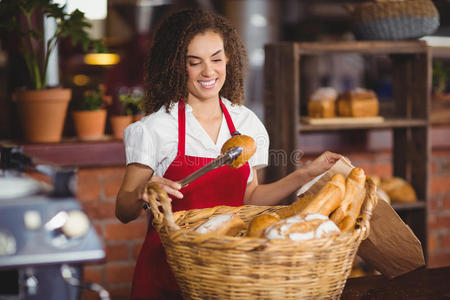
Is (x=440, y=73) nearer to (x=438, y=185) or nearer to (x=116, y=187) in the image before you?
(x=438, y=185)

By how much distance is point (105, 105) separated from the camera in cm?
236

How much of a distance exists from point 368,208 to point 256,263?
0.80 feet

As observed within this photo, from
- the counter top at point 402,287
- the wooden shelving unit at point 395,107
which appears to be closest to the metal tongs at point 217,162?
the counter top at point 402,287

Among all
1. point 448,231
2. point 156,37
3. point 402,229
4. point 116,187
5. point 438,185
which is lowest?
point 448,231

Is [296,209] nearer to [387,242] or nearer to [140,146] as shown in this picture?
[387,242]

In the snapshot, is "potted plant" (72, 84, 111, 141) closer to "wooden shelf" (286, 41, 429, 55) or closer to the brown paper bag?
"wooden shelf" (286, 41, 429, 55)

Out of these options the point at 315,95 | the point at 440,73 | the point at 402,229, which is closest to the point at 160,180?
the point at 402,229

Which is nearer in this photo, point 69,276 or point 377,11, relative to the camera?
point 69,276

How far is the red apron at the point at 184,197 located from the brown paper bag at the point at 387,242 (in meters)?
0.27

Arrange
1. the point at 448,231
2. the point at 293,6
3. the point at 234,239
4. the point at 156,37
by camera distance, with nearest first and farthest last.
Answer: the point at 234,239 < the point at 156,37 < the point at 448,231 < the point at 293,6

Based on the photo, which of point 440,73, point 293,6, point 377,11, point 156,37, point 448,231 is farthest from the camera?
point 293,6

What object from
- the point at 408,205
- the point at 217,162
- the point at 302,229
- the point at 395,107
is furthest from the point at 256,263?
the point at 395,107

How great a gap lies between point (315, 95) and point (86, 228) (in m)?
1.84

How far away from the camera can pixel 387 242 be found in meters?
1.09
